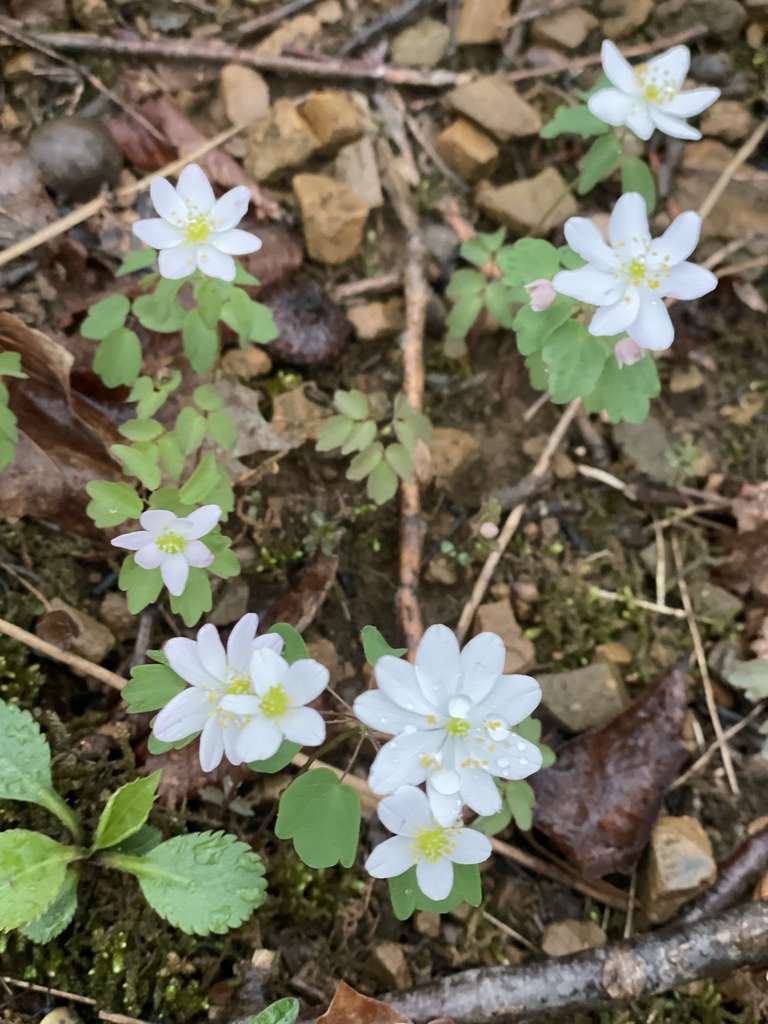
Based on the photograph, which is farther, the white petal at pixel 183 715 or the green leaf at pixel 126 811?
the green leaf at pixel 126 811

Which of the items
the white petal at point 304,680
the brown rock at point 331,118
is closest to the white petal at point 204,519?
the white petal at point 304,680

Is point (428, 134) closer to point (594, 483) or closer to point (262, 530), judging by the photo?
point (594, 483)

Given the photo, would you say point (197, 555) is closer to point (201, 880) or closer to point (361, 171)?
point (201, 880)

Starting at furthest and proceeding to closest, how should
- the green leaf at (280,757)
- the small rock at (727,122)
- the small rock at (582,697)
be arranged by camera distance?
the small rock at (727,122) < the small rock at (582,697) < the green leaf at (280,757)

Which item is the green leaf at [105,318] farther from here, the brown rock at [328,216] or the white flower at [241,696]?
the white flower at [241,696]

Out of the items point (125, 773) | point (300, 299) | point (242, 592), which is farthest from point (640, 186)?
point (125, 773)

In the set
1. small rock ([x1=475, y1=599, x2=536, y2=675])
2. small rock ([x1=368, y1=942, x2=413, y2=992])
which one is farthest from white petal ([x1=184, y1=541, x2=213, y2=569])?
small rock ([x1=368, y1=942, x2=413, y2=992])

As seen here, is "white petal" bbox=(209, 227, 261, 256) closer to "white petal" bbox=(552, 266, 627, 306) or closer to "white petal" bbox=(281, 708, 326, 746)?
"white petal" bbox=(552, 266, 627, 306)
